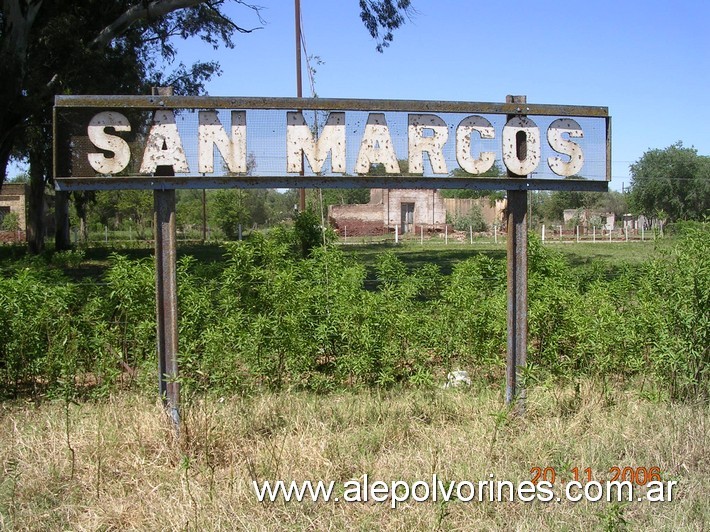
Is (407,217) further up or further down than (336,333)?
further up

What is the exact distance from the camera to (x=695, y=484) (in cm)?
422

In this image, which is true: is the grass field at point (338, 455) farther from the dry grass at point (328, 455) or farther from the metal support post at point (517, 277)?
the metal support post at point (517, 277)

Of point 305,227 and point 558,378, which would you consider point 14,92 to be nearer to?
point 305,227

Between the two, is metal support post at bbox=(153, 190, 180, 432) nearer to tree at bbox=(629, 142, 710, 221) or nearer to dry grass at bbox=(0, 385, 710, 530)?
dry grass at bbox=(0, 385, 710, 530)

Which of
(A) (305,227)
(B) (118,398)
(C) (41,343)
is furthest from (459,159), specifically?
(A) (305,227)

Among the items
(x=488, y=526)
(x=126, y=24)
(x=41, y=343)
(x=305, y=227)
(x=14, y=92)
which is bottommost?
(x=488, y=526)

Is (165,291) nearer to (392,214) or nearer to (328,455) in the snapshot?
(328,455)

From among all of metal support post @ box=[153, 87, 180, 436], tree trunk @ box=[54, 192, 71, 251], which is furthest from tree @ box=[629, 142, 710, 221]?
metal support post @ box=[153, 87, 180, 436]

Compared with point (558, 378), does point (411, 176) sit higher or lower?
higher

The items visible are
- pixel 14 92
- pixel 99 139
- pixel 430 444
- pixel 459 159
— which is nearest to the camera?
pixel 430 444

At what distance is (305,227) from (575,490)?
9.17m

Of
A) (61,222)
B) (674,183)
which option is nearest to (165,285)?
(61,222)

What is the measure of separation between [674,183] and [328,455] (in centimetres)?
6303

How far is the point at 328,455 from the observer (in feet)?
14.9
